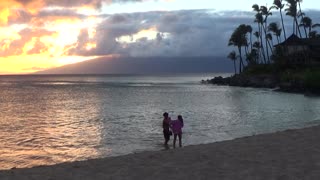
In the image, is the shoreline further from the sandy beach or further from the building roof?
the sandy beach

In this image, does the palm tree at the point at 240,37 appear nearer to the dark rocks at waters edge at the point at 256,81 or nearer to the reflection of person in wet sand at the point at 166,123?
the dark rocks at waters edge at the point at 256,81

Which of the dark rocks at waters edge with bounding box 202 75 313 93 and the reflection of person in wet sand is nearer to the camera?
the reflection of person in wet sand

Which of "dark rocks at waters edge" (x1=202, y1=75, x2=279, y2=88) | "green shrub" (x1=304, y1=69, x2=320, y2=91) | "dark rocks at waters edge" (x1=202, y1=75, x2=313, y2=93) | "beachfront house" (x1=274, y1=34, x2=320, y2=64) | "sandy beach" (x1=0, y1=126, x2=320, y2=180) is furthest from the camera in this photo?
"dark rocks at waters edge" (x1=202, y1=75, x2=279, y2=88)

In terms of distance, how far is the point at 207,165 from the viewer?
12461mm

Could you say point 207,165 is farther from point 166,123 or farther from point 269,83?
point 269,83

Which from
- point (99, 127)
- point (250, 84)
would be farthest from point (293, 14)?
point (99, 127)

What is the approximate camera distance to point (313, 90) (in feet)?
243

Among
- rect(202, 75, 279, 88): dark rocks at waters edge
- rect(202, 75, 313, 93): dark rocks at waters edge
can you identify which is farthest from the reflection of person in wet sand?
rect(202, 75, 279, 88): dark rocks at waters edge

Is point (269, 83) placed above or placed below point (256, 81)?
below

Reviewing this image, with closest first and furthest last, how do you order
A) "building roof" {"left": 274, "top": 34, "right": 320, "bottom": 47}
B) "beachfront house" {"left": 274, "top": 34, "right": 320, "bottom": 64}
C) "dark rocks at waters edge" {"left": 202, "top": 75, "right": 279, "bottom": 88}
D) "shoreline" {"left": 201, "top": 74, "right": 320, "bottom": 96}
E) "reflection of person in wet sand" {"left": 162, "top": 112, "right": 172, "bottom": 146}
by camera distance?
"reflection of person in wet sand" {"left": 162, "top": 112, "right": 172, "bottom": 146}
"shoreline" {"left": 201, "top": 74, "right": 320, "bottom": 96}
"beachfront house" {"left": 274, "top": 34, "right": 320, "bottom": 64}
"dark rocks at waters edge" {"left": 202, "top": 75, "right": 279, "bottom": 88}
"building roof" {"left": 274, "top": 34, "right": 320, "bottom": 47}

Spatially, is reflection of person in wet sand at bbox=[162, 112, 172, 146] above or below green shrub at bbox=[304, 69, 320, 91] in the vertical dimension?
above

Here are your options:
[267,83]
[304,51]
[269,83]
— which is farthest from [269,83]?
[304,51]

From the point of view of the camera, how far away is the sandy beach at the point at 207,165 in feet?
37.2

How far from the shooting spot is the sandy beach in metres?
11.4
